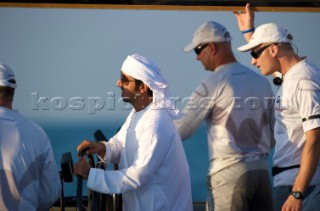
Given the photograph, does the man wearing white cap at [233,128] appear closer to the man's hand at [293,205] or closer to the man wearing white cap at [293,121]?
the man wearing white cap at [293,121]

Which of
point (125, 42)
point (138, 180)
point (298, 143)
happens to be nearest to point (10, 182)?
point (138, 180)

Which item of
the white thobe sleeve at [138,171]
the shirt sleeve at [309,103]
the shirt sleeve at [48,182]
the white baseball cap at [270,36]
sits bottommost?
the shirt sleeve at [48,182]

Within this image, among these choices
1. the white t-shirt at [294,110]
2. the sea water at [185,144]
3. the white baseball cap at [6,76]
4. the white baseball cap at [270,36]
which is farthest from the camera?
the sea water at [185,144]

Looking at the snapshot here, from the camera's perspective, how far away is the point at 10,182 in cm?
→ 445

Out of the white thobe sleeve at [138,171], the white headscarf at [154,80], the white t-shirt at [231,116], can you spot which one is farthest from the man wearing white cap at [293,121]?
the white thobe sleeve at [138,171]

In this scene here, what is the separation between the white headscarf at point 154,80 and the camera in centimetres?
414

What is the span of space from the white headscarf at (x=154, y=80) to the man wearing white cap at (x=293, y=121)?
0.48 metres

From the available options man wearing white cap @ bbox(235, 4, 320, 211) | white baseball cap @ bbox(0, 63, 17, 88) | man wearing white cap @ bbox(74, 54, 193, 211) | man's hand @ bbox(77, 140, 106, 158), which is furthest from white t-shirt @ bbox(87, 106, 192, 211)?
white baseball cap @ bbox(0, 63, 17, 88)

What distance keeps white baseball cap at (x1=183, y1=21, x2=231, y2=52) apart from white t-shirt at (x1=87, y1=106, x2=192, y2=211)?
0.61 meters

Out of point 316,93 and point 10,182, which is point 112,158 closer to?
point 10,182

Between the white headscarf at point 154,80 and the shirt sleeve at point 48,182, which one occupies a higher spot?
the white headscarf at point 154,80

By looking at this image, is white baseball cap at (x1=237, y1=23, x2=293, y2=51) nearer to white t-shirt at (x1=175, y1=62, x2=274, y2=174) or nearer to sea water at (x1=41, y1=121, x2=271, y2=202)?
white t-shirt at (x1=175, y1=62, x2=274, y2=174)

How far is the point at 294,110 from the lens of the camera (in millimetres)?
3982

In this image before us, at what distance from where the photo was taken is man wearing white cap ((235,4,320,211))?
3.80 m
